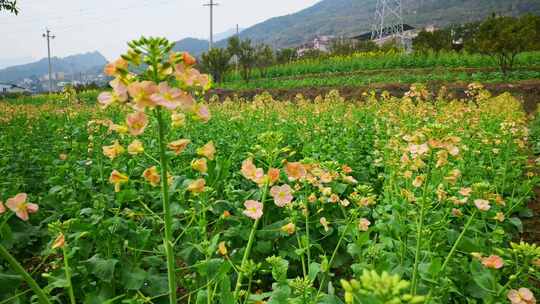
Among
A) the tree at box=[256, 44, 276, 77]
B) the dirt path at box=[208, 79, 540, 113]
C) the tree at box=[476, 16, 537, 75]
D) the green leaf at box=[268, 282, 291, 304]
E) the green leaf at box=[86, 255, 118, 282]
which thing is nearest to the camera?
the green leaf at box=[268, 282, 291, 304]

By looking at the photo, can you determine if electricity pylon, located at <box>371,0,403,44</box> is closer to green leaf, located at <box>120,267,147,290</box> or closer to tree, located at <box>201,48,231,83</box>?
tree, located at <box>201,48,231,83</box>

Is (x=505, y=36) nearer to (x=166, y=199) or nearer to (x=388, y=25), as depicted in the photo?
(x=166, y=199)

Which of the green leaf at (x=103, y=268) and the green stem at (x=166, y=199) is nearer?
the green stem at (x=166, y=199)

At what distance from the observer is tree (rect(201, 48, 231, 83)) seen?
2270cm

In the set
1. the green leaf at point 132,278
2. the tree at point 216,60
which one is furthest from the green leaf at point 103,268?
the tree at point 216,60

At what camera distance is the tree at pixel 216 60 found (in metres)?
22.7

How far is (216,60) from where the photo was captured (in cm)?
2277

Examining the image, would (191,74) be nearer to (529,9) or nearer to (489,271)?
(489,271)

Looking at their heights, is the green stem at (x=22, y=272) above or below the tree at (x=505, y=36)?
below

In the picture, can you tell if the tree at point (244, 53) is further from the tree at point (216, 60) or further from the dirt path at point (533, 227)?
the dirt path at point (533, 227)

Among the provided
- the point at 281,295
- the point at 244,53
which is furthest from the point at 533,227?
the point at 244,53

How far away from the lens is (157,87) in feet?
3.18

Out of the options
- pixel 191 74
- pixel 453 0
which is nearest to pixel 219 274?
pixel 191 74

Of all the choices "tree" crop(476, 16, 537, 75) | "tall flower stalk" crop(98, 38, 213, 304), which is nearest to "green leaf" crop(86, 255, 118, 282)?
"tall flower stalk" crop(98, 38, 213, 304)
